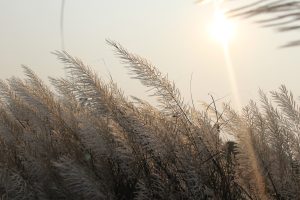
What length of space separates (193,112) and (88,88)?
0.48 meters

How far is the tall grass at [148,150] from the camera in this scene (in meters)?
1.97

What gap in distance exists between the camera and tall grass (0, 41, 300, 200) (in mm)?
1972

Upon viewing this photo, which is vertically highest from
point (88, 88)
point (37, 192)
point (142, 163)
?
point (88, 88)

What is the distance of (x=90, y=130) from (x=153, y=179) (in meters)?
0.36

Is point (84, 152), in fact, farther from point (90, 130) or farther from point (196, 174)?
point (196, 174)

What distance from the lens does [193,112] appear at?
2.17 meters

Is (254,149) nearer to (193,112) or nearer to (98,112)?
(193,112)

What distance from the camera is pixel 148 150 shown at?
219 centimetres

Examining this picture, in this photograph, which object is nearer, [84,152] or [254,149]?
[254,149]

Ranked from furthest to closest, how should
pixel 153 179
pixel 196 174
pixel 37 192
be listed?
pixel 37 192
pixel 153 179
pixel 196 174

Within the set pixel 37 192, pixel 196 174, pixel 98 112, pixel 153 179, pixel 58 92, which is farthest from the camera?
pixel 58 92

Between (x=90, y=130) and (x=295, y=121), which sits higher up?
(x=295, y=121)

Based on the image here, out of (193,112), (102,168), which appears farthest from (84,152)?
(193,112)

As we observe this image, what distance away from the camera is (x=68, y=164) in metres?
2.18
